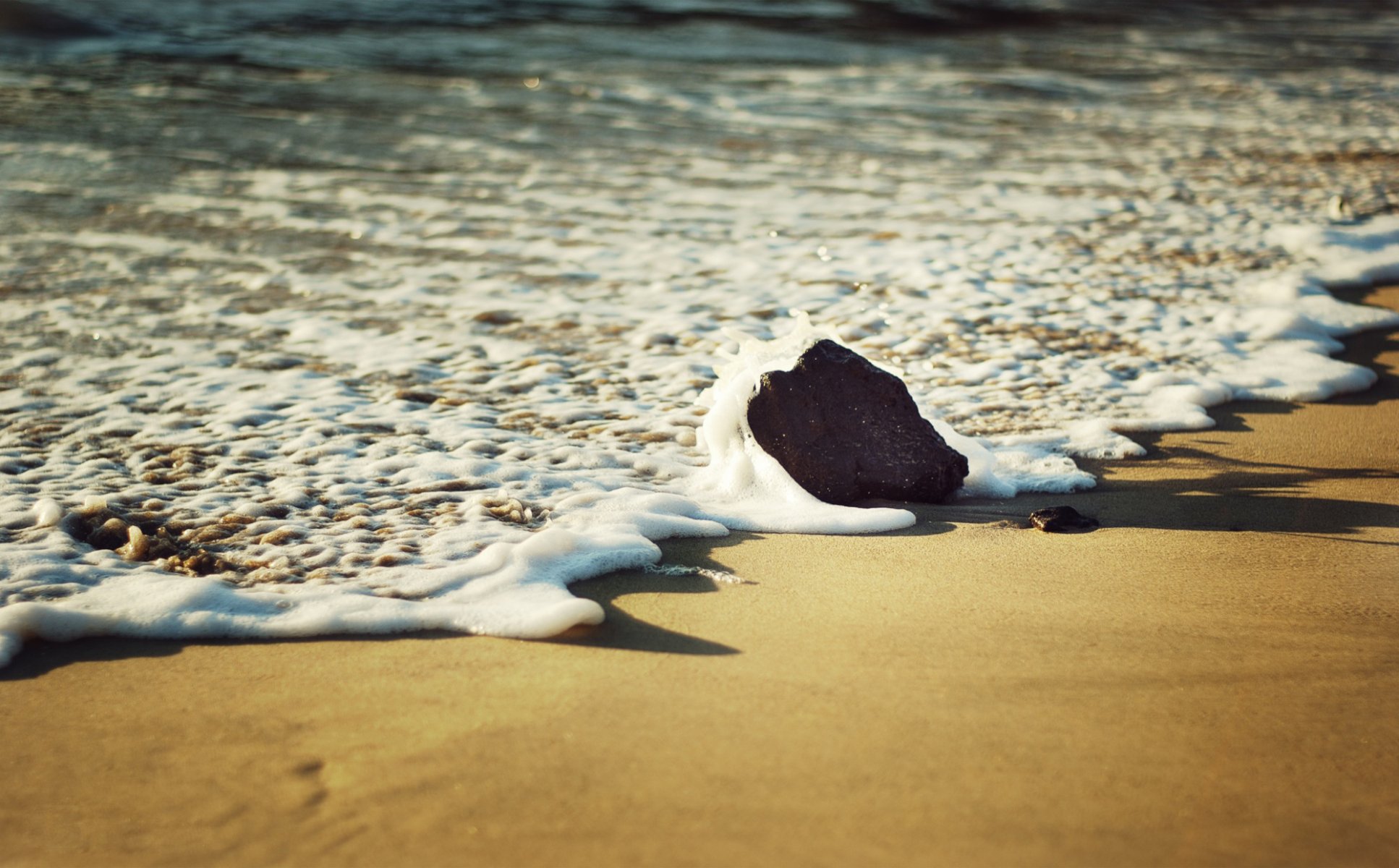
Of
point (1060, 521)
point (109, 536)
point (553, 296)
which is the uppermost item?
point (553, 296)

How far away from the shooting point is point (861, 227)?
6.86 meters

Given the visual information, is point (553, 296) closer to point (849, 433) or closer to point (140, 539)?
point (849, 433)

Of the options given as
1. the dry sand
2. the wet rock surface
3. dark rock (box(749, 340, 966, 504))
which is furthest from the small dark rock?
dark rock (box(749, 340, 966, 504))

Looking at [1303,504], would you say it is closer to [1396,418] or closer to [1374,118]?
[1396,418]

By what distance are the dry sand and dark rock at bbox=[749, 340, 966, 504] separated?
35 centimetres

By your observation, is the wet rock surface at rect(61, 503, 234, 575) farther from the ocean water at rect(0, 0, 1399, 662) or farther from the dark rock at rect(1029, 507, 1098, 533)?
the dark rock at rect(1029, 507, 1098, 533)

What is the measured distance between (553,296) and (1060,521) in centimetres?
314

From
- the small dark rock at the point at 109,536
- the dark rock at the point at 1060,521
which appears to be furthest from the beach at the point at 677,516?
the dark rock at the point at 1060,521

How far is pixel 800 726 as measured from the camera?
212 cm

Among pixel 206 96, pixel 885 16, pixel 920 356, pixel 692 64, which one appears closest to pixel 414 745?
pixel 920 356

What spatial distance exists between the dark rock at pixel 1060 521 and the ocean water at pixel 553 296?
0.94 feet

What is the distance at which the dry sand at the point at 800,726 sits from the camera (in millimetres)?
1832

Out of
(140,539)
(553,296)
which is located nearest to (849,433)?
(140,539)

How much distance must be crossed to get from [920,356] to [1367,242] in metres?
3.25
